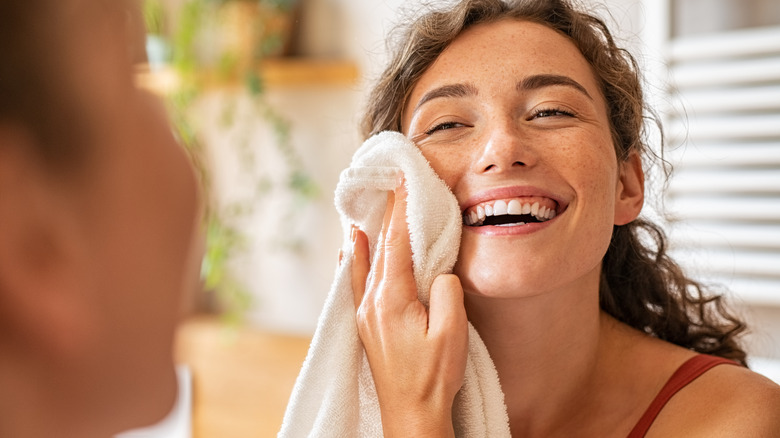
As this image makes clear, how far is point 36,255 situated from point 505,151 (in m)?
0.68

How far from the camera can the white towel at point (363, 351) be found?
956mm

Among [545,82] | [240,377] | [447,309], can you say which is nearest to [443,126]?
[545,82]

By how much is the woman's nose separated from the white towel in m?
0.07

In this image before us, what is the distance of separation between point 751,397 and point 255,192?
2.38m

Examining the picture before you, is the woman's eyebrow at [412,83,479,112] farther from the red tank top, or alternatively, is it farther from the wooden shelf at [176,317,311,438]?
the wooden shelf at [176,317,311,438]

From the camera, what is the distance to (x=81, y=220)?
363 mm

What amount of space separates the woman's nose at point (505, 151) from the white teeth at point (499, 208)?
0.14 ft

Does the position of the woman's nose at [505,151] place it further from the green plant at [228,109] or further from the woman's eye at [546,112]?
the green plant at [228,109]

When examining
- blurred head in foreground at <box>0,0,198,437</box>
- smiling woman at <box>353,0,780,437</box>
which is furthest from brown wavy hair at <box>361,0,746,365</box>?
blurred head in foreground at <box>0,0,198,437</box>

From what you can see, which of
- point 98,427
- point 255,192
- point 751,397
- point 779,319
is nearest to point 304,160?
point 255,192

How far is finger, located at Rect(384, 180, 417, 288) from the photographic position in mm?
979

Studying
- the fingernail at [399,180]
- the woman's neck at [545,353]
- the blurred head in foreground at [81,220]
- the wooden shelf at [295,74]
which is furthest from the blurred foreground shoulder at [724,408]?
the wooden shelf at [295,74]

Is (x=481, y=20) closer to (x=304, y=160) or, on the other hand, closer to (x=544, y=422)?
(x=544, y=422)

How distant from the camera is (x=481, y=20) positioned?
1078 millimetres
